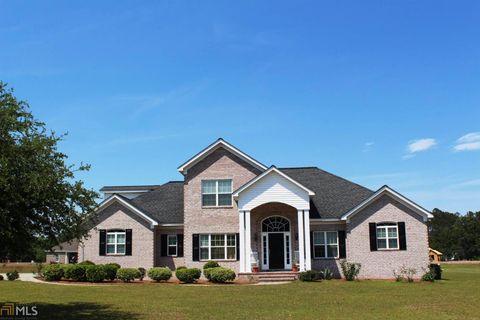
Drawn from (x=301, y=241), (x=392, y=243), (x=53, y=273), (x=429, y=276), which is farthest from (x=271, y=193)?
(x=53, y=273)

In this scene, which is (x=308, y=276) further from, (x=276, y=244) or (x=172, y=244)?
(x=172, y=244)

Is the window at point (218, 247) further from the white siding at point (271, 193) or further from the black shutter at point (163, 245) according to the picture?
the white siding at point (271, 193)

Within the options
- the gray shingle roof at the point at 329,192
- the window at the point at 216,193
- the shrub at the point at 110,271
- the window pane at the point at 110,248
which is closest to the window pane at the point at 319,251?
the gray shingle roof at the point at 329,192

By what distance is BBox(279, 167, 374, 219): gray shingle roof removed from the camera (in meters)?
33.5

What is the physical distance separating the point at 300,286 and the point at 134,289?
8.24 meters

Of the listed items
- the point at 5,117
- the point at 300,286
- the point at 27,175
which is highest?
the point at 5,117

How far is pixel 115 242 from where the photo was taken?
112 ft

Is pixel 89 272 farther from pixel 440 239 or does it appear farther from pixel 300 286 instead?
pixel 440 239

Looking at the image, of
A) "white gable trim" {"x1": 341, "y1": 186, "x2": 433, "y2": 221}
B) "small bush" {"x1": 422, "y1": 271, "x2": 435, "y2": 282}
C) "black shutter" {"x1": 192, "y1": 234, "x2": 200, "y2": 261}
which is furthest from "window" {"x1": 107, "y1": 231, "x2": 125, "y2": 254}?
"small bush" {"x1": 422, "y1": 271, "x2": 435, "y2": 282}

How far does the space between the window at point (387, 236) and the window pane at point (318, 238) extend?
11.2ft

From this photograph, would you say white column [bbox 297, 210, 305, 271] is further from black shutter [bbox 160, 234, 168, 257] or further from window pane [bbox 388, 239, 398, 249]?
black shutter [bbox 160, 234, 168, 257]

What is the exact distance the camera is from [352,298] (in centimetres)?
2058

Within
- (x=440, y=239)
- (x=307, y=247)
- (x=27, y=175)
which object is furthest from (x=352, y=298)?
(x=440, y=239)

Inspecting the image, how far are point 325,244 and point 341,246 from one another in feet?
3.29
